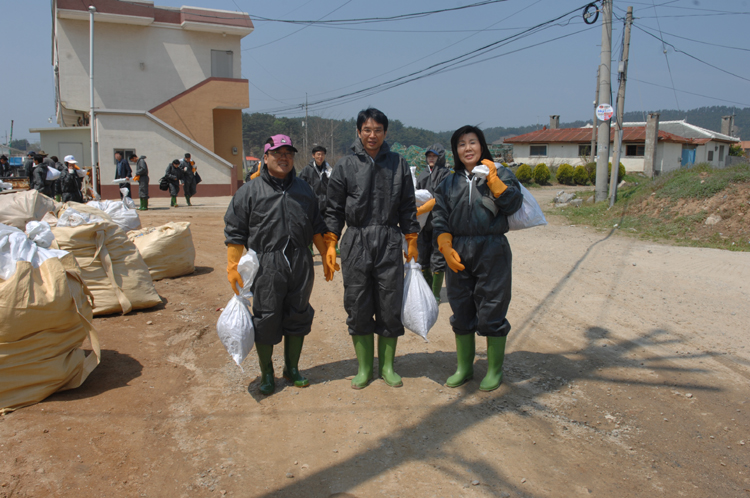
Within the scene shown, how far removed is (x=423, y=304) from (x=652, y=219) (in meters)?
9.07

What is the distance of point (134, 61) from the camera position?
23281mm

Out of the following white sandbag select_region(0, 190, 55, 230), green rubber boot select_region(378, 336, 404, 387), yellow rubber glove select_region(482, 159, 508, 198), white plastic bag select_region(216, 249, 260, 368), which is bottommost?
green rubber boot select_region(378, 336, 404, 387)

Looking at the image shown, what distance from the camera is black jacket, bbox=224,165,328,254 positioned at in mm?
3328

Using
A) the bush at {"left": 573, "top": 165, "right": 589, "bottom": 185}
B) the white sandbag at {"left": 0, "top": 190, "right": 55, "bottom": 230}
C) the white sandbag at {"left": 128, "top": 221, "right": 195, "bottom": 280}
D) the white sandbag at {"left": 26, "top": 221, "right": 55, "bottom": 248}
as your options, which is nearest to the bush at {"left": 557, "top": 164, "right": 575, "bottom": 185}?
the bush at {"left": 573, "top": 165, "right": 589, "bottom": 185}

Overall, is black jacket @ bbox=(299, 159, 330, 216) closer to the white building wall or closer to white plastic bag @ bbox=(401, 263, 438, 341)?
white plastic bag @ bbox=(401, 263, 438, 341)

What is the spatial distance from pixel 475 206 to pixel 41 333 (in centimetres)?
286

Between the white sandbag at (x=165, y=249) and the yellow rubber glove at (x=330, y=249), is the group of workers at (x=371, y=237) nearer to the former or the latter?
the yellow rubber glove at (x=330, y=249)

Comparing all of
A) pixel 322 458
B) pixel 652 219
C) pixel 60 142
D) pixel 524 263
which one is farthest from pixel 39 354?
pixel 60 142

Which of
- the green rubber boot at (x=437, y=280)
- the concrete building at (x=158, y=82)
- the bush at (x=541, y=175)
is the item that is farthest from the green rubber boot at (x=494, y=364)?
the bush at (x=541, y=175)

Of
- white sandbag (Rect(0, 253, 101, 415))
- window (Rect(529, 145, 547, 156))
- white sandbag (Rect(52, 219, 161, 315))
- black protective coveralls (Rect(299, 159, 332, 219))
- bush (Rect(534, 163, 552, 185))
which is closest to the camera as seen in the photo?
white sandbag (Rect(0, 253, 101, 415))

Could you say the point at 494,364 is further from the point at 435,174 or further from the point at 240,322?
the point at 435,174

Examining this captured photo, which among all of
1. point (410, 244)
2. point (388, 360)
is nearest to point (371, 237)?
point (410, 244)

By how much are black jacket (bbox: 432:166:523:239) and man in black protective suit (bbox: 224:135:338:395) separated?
93cm

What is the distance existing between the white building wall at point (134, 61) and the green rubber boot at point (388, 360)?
23463 mm
